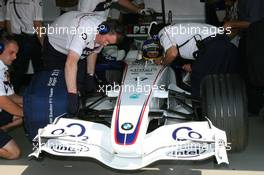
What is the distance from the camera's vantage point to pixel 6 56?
14.7 feet

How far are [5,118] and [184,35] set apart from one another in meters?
1.74

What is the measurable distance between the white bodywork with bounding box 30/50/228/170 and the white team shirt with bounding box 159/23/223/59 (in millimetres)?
941

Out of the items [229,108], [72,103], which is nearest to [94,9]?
[72,103]

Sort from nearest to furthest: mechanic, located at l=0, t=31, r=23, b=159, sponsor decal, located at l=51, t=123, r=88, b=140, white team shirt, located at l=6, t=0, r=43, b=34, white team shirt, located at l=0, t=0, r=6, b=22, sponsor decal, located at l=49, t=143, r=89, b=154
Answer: sponsor decal, located at l=49, t=143, r=89, b=154
sponsor decal, located at l=51, t=123, r=88, b=140
mechanic, located at l=0, t=31, r=23, b=159
white team shirt, located at l=6, t=0, r=43, b=34
white team shirt, located at l=0, t=0, r=6, b=22

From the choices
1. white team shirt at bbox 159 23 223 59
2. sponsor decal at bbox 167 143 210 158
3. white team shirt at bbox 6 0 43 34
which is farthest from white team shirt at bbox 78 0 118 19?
sponsor decal at bbox 167 143 210 158

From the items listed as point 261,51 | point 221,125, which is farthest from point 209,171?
point 261,51

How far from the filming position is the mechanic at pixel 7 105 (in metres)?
4.21

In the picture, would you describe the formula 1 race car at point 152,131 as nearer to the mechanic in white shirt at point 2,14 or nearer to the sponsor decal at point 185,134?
the sponsor decal at point 185,134

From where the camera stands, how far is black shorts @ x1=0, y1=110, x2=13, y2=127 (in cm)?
457

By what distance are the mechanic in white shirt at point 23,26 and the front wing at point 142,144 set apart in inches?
95.9

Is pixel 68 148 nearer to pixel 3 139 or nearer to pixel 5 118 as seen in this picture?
pixel 3 139

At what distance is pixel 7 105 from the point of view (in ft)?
14.3

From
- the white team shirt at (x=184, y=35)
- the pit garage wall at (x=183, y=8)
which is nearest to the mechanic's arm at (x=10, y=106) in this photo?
the white team shirt at (x=184, y=35)

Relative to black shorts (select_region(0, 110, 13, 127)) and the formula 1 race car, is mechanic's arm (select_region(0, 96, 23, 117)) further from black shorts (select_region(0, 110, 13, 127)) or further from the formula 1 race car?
the formula 1 race car
